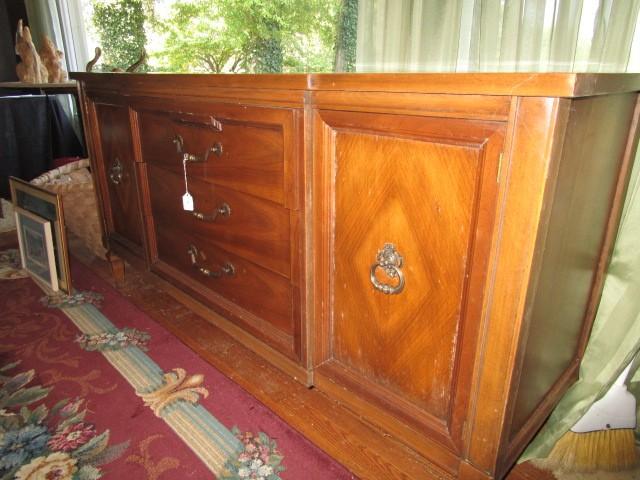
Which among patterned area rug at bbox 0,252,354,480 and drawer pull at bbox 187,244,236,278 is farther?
drawer pull at bbox 187,244,236,278

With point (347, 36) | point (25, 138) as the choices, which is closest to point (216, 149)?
point (347, 36)

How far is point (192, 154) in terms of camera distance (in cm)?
103

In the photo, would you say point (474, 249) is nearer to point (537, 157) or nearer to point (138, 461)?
point (537, 157)

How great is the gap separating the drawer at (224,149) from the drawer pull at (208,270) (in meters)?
0.21

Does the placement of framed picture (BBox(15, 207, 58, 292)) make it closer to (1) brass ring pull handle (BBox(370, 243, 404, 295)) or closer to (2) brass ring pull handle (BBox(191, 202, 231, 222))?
(2) brass ring pull handle (BBox(191, 202, 231, 222))

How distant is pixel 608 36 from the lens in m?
0.93

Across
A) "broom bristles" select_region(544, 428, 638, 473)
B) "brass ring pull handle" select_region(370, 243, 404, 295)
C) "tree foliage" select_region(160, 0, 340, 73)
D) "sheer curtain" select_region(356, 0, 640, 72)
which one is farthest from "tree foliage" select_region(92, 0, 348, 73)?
"broom bristles" select_region(544, 428, 638, 473)

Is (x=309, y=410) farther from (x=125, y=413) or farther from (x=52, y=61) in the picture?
(x=52, y=61)

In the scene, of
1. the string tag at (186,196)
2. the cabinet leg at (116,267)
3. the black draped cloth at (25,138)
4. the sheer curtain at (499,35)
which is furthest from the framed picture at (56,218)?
the sheer curtain at (499,35)

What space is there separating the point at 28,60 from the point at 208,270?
2.12 m

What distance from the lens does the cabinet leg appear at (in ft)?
5.41

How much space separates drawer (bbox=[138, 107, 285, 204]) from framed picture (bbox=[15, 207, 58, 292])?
2.41 feet

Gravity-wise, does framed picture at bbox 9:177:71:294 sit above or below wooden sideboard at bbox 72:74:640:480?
below

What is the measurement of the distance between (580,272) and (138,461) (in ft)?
3.13
